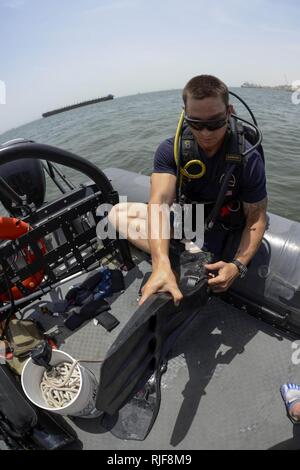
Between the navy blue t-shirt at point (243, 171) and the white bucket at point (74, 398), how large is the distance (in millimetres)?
1589

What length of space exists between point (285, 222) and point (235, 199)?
531mm

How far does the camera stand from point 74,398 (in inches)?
66.6

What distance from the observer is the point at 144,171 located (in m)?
7.89

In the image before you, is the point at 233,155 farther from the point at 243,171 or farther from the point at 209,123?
the point at 209,123

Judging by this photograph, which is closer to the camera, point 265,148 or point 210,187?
point 210,187

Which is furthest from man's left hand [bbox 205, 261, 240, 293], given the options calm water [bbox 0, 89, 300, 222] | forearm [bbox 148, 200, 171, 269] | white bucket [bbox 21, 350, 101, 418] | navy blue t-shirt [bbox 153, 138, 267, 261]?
calm water [bbox 0, 89, 300, 222]

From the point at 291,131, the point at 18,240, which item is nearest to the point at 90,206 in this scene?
the point at 18,240

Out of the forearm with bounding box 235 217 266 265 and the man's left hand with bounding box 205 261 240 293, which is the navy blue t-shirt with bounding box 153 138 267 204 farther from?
the man's left hand with bounding box 205 261 240 293

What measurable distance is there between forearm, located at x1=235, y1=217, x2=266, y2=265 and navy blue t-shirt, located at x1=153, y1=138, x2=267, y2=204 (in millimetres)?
188

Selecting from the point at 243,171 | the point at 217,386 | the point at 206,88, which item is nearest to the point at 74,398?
the point at 217,386

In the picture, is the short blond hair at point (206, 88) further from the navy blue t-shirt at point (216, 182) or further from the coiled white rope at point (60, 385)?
the coiled white rope at point (60, 385)

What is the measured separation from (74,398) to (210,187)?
1.74 m

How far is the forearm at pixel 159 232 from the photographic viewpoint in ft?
6.63

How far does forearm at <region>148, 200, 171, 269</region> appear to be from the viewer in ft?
6.63
